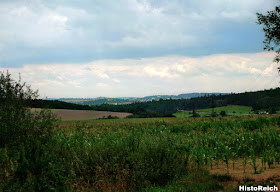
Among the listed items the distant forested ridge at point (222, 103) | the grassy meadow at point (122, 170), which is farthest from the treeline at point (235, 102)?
the grassy meadow at point (122, 170)

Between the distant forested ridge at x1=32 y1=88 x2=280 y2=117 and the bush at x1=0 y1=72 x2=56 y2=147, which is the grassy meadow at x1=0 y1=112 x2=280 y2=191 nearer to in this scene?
the bush at x1=0 y1=72 x2=56 y2=147

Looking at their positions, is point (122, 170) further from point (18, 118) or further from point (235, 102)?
point (235, 102)

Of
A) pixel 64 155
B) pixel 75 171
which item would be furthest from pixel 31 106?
pixel 75 171

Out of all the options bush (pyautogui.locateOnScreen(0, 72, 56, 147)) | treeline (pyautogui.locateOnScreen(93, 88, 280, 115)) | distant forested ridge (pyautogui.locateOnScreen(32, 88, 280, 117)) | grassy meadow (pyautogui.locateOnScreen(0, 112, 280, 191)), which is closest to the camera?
grassy meadow (pyautogui.locateOnScreen(0, 112, 280, 191))

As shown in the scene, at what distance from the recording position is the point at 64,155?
11031 mm

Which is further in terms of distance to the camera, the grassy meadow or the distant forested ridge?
the distant forested ridge

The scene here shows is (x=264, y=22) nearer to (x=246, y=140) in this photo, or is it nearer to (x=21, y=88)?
(x=246, y=140)

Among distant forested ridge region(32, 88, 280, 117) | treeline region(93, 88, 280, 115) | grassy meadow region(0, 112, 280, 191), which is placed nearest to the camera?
grassy meadow region(0, 112, 280, 191)

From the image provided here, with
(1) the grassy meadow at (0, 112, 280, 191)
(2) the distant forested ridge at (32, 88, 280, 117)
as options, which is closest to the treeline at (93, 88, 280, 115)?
(2) the distant forested ridge at (32, 88, 280, 117)

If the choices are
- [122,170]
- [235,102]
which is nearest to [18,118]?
[122,170]

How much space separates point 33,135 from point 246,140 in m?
11.8

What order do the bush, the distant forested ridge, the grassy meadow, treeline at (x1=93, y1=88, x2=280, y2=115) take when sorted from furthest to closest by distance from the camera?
the distant forested ridge, treeline at (x1=93, y1=88, x2=280, y2=115), the bush, the grassy meadow

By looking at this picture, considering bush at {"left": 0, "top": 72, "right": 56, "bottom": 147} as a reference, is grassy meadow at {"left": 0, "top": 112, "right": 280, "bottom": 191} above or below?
below

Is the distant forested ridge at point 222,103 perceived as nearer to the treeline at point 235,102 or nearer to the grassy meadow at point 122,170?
the treeline at point 235,102
